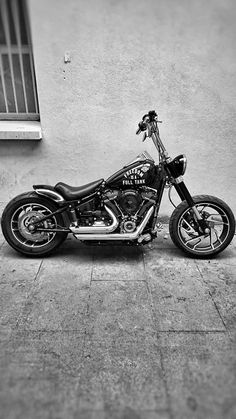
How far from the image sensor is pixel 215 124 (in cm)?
392

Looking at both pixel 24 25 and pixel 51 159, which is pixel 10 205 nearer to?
pixel 51 159

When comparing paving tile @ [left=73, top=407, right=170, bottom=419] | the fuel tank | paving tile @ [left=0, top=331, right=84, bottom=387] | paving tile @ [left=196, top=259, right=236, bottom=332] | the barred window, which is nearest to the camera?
paving tile @ [left=73, top=407, right=170, bottom=419]

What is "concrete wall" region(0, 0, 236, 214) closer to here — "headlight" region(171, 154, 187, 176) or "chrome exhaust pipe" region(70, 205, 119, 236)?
"headlight" region(171, 154, 187, 176)

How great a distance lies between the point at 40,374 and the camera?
2172 millimetres

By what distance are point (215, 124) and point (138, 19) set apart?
1460 millimetres

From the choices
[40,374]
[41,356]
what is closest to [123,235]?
[41,356]

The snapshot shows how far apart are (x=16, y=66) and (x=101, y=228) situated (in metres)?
2.26

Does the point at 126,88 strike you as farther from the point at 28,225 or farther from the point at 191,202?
the point at 28,225

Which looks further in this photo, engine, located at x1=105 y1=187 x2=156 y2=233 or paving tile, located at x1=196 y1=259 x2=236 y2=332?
engine, located at x1=105 y1=187 x2=156 y2=233

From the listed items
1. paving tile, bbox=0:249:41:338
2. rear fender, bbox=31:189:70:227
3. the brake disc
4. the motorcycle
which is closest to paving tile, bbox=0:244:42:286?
paving tile, bbox=0:249:41:338

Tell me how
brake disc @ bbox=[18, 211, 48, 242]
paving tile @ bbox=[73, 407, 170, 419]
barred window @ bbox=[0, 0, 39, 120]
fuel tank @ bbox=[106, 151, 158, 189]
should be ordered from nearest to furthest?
paving tile @ bbox=[73, 407, 170, 419] < fuel tank @ bbox=[106, 151, 158, 189] < brake disc @ bbox=[18, 211, 48, 242] < barred window @ bbox=[0, 0, 39, 120]

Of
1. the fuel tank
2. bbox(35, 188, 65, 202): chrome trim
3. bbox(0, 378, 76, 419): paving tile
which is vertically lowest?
bbox(0, 378, 76, 419): paving tile

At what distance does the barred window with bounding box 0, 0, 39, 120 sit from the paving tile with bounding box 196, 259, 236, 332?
276cm

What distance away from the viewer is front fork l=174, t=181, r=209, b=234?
3.35 m
